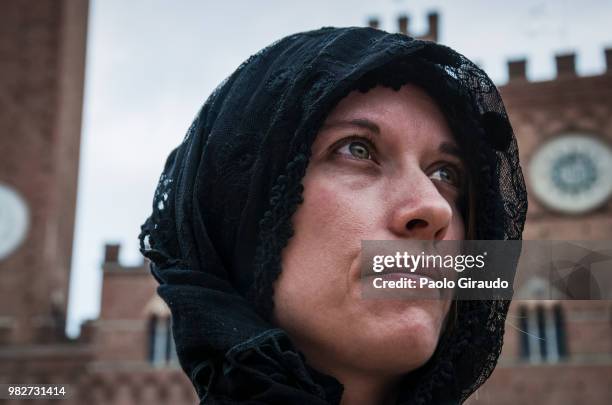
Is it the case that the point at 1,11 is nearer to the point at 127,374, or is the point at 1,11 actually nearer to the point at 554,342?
the point at 127,374

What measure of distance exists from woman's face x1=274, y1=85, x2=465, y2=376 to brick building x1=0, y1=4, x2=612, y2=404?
15971mm

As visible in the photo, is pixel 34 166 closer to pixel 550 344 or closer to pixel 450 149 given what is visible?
pixel 550 344

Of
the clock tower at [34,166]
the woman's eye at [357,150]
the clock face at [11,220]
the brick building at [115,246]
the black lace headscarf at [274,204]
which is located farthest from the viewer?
the clock face at [11,220]

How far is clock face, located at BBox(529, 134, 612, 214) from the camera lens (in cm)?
1845

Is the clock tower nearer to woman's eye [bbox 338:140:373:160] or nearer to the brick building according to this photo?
the brick building

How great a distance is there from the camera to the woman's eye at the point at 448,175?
1.63 meters

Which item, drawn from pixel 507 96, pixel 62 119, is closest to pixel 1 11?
pixel 62 119

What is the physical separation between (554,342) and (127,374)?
7.72 m

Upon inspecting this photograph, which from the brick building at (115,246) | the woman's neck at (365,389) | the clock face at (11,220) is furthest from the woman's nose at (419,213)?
the clock face at (11,220)

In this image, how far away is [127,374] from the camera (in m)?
17.9

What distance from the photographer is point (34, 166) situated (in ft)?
61.7

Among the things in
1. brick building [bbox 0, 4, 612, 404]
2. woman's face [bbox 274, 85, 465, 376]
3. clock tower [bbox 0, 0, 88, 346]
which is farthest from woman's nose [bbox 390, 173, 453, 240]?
clock tower [bbox 0, 0, 88, 346]

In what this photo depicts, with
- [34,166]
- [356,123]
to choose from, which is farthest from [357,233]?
[34,166]

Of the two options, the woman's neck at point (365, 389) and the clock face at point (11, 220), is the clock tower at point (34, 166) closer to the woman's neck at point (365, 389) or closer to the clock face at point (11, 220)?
the clock face at point (11, 220)
